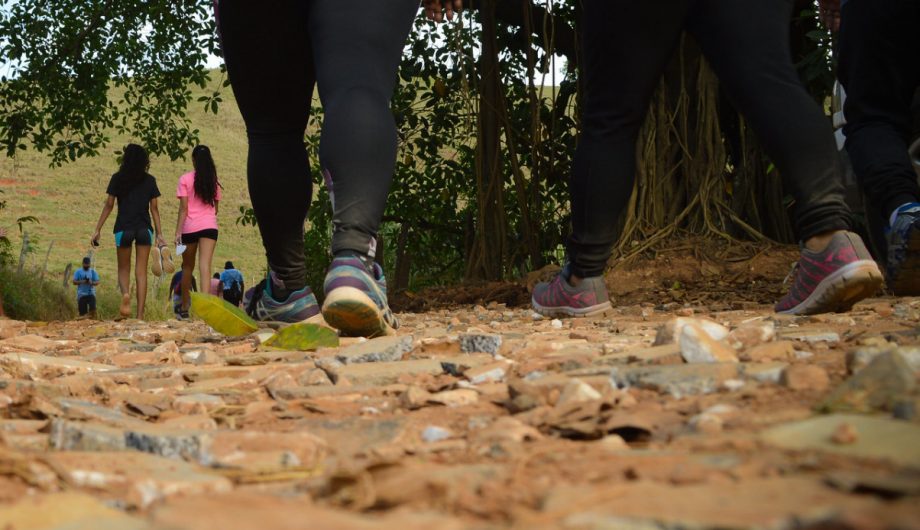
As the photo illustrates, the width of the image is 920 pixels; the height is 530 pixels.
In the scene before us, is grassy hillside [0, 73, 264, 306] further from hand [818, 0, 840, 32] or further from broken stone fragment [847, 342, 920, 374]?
broken stone fragment [847, 342, 920, 374]

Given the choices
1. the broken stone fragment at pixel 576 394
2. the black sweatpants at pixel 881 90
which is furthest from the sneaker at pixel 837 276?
the broken stone fragment at pixel 576 394

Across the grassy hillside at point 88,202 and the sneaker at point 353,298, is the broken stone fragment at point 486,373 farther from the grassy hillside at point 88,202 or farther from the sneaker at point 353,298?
the grassy hillside at point 88,202

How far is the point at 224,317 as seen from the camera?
2.80 m

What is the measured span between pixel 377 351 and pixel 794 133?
53.0 inches

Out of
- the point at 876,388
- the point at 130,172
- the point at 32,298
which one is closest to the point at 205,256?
the point at 130,172

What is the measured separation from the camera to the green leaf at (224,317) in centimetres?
276

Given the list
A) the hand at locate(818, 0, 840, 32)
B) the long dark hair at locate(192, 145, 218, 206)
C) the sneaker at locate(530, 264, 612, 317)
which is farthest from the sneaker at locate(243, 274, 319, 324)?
the long dark hair at locate(192, 145, 218, 206)

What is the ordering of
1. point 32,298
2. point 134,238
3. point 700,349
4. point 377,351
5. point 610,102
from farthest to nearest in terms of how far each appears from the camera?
point 32,298 < point 134,238 < point 610,102 < point 377,351 < point 700,349

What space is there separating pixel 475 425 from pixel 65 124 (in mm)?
10969

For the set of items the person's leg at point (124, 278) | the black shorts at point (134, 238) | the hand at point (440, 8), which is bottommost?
the person's leg at point (124, 278)

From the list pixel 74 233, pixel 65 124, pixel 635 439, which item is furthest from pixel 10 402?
pixel 74 233

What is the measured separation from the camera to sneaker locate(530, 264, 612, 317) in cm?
338

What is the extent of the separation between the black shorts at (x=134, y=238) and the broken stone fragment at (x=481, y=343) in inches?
297

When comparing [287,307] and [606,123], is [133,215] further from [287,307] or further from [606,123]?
[606,123]
